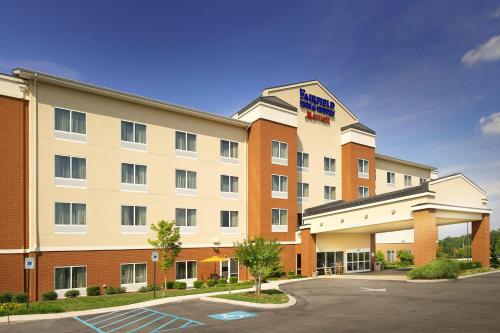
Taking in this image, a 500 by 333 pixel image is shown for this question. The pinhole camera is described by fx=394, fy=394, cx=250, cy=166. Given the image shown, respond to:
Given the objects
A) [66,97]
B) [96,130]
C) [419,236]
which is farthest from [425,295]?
[66,97]

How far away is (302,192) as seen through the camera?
39312 millimetres

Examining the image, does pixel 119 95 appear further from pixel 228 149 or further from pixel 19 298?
pixel 19 298

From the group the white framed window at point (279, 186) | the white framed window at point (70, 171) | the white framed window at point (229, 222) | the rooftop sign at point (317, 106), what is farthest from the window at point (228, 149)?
the white framed window at point (70, 171)

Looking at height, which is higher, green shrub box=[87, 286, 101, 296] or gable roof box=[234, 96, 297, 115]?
gable roof box=[234, 96, 297, 115]

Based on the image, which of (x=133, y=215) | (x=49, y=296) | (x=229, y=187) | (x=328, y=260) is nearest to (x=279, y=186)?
(x=229, y=187)

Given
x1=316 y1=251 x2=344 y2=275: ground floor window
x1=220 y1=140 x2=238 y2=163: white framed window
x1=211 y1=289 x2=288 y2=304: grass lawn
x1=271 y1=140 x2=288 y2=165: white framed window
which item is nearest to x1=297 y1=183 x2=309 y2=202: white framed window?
x1=271 y1=140 x2=288 y2=165: white framed window

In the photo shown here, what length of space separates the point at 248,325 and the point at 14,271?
54.7 ft

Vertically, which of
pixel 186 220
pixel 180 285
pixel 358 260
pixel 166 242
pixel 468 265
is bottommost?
pixel 358 260

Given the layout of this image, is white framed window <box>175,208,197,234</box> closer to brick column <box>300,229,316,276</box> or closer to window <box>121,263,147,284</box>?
window <box>121,263,147,284</box>

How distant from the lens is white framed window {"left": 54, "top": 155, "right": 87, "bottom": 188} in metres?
26.5

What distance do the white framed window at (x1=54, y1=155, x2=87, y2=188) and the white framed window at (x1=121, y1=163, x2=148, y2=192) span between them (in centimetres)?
291

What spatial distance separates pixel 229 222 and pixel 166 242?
7.52m

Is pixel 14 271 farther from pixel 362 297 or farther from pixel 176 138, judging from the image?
pixel 362 297

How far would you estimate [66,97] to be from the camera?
27.1 m
